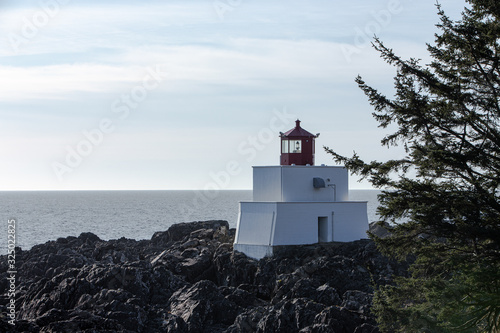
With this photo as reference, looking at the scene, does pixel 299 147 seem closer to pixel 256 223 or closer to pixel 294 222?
pixel 294 222

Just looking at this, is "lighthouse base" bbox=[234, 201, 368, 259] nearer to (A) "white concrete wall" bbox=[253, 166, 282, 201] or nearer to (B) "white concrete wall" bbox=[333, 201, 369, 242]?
(B) "white concrete wall" bbox=[333, 201, 369, 242]

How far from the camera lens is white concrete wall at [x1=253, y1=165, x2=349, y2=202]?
88.7ft

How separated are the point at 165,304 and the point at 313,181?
380 inches

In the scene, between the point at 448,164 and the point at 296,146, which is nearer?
the point at 448,164

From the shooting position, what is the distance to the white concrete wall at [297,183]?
1064 inches

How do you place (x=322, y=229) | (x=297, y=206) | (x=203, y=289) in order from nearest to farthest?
(x=203, y=289)
(x=297, y=206)
(x=322, y=229)

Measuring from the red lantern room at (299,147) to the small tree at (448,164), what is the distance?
Answer: 44.3ft

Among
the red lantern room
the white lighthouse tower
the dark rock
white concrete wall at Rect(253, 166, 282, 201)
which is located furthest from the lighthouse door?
the dark rock

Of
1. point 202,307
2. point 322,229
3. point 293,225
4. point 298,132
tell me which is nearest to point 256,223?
point 293,225

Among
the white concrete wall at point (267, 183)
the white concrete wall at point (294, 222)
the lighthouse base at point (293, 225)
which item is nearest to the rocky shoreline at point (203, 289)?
the lighthouse base at point (293, 225)

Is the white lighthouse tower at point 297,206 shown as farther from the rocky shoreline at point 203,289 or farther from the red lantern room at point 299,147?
the rocky shoreline at point 203,289

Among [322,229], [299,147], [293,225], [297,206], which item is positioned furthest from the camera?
[299,147]

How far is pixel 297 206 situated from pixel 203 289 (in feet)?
25.5

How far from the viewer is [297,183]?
27125mm
